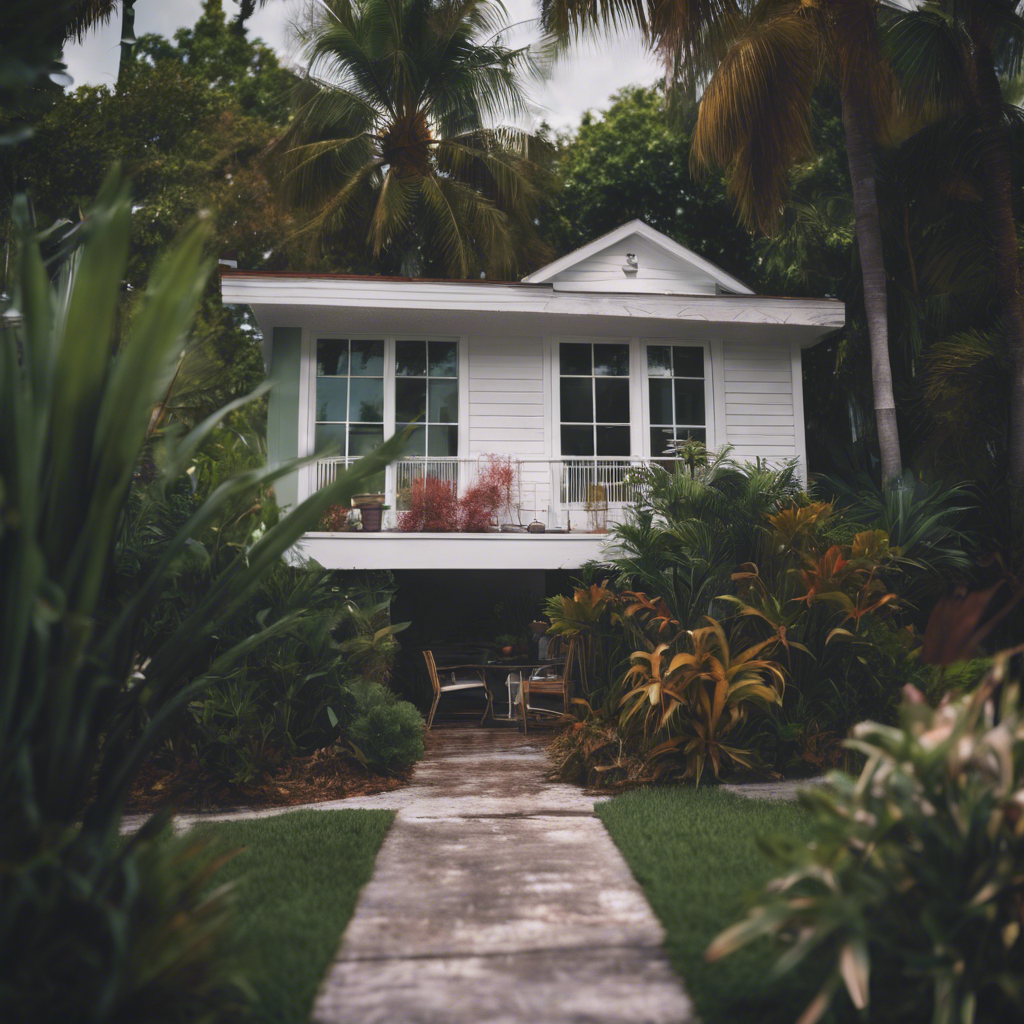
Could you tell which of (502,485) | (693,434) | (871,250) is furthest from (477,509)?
(871,250)

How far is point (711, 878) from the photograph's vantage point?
161 inches

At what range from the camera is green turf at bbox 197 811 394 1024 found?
3.09 metres

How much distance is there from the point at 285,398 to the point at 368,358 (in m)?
1.09

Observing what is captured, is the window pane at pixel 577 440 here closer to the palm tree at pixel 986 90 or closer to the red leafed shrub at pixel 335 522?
the red leafed shrub at pixel 335 522

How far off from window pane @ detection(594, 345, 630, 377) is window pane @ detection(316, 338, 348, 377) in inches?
121

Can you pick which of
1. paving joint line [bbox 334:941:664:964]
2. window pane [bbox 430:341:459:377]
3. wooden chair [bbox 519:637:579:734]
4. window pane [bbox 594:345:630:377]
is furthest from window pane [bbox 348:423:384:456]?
paving joint line [bbox 334:941:664:964]

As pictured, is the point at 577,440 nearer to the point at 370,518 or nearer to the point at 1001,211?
the point at 370,518

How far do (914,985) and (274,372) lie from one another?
971 centimetres

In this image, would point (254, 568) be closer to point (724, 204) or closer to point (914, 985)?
point (914, 985)

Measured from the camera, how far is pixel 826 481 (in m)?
11.0

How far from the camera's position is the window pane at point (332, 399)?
1087 cm

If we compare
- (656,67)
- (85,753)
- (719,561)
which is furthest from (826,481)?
(85,753)

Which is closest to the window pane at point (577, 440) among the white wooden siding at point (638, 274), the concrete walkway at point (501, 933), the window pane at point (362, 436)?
the white wooden siding at point (638, 274)

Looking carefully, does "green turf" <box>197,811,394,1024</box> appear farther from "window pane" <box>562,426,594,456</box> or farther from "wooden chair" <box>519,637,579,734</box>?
"window pane" <box>562,426,594,456</box>
